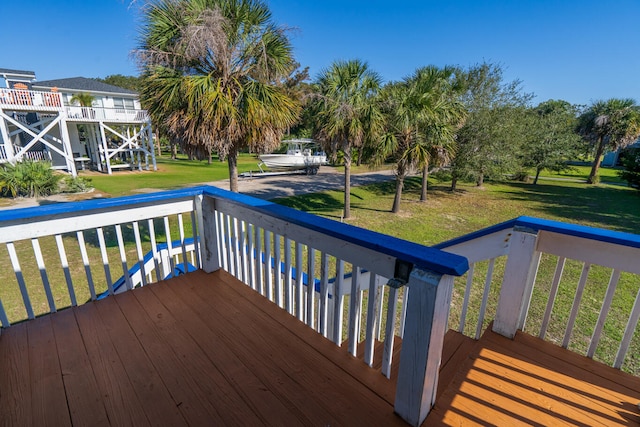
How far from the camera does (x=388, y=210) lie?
34.1 feet

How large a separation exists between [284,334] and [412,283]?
3.69 ft

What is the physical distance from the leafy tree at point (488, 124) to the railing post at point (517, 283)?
426 inches

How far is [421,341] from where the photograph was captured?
1184mm

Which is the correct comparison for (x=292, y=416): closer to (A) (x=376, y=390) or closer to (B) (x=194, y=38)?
(A) (x=376, y=390)

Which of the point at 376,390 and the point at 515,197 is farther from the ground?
the point at 376,390

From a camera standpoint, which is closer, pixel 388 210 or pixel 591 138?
pixel 388 210

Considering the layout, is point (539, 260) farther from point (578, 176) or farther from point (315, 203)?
point (578, 176)

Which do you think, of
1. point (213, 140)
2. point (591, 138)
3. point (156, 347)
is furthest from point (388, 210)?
point (591, 138)

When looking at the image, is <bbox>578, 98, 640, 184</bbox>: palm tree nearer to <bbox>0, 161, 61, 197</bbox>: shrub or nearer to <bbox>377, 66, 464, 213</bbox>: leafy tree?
<bbox>377, 66, 464, 213</bbox>: leafy tree

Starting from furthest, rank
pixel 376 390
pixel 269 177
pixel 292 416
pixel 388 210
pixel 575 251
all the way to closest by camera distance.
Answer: pixel 269 177 < pixel 388 210 < pixel 575 251 < pixel 376 390 < pixel 292 416

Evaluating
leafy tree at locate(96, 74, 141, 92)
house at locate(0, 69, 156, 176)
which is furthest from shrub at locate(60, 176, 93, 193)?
leafy tree at locate(96, 74, 141, 92)

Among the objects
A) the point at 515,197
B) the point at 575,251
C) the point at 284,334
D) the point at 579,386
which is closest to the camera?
the point at 579,386

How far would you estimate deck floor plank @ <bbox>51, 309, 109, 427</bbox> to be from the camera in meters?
1.39

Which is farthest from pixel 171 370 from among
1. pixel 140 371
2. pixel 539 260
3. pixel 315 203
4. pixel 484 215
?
pixel 484 215
